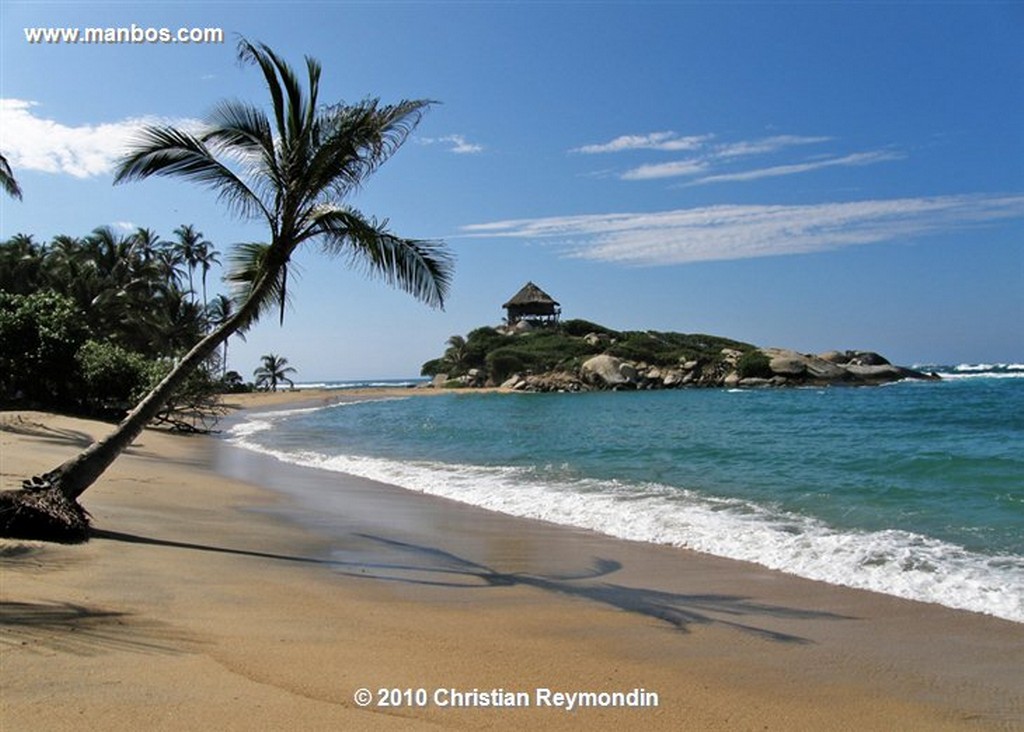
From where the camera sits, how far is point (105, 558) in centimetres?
600

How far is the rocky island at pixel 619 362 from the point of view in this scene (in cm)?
6494

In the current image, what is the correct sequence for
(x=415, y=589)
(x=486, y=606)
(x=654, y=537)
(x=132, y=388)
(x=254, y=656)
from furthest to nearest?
(x=132, y=388) < (x=654, y=537) < (x=415, y=589) < (x=486, y=606) < (x=254, y=656)

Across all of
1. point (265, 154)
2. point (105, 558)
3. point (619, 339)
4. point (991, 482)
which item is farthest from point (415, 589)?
point (619, 339)

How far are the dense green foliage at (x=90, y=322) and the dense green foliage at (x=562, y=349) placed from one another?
34000mm

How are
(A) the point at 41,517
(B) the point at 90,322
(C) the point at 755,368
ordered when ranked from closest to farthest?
(A) the point at 41,517 < (B) the point at 90,322 < (C) the point at 755,368

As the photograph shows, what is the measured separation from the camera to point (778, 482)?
12.7 m

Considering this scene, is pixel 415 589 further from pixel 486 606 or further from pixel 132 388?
pixel 132 388

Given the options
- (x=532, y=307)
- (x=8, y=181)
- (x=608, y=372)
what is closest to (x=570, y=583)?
(x=8, y=181)

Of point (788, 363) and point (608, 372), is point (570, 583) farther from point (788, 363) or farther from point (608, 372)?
point (788, 363)

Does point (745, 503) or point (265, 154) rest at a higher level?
point (265, 154)

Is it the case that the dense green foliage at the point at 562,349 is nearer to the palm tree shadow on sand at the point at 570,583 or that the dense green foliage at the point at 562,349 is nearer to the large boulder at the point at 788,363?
the large boulder at the point at 788,363

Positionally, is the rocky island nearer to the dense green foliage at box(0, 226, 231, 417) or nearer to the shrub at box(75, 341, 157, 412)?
the dense green foliage at box(0, 226, 231, 417)

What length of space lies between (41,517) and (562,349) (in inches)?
2797

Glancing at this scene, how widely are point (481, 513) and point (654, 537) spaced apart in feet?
9.86
